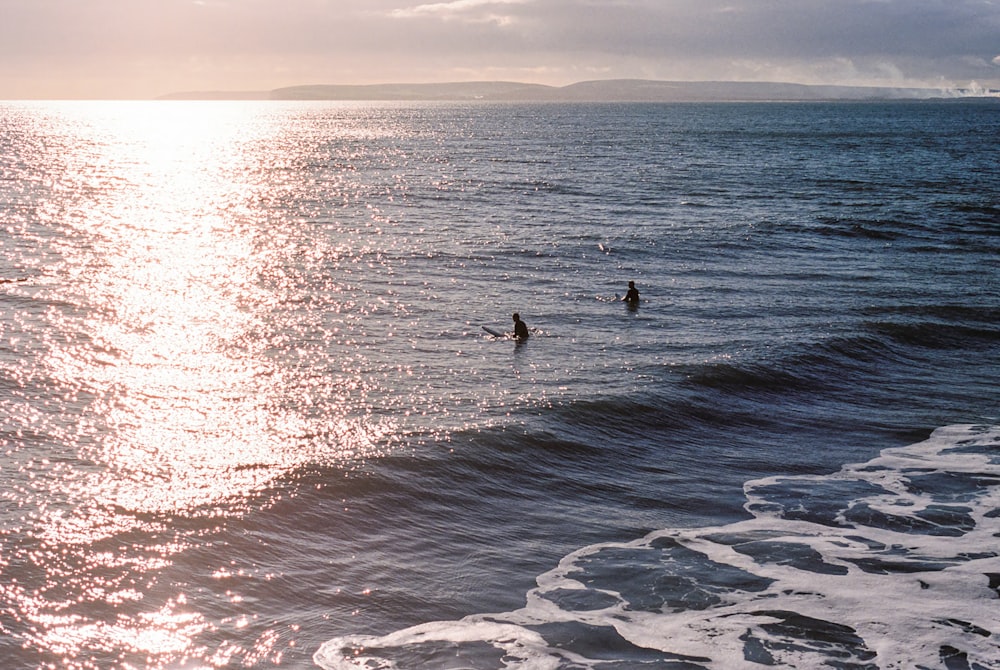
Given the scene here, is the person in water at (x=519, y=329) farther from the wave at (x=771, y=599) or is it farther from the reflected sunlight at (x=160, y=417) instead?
the wave at (x=771, y=599)

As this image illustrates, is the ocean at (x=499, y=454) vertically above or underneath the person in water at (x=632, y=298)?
underneath

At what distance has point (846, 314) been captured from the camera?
3134cm

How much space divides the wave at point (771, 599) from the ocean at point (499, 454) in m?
0.06

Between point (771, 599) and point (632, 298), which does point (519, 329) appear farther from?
point (771, 599)

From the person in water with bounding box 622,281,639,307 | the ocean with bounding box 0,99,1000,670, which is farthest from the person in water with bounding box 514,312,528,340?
the person in water with bounding box 622,281,639,307

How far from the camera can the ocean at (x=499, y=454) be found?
1305cm

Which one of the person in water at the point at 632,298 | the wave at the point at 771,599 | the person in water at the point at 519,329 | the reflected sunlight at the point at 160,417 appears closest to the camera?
the wave at the point at 771,599

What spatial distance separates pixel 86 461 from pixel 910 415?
17.1 meters

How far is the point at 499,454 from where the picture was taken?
777 inches

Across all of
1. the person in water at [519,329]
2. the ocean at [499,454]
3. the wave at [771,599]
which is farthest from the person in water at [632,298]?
the wave at [771,599]

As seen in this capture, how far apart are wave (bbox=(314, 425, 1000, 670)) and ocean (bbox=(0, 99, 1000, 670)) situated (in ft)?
0.18

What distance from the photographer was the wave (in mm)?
12289

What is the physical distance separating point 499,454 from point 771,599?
718cm

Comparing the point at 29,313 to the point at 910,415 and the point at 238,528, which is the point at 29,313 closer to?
the point at 238,528
